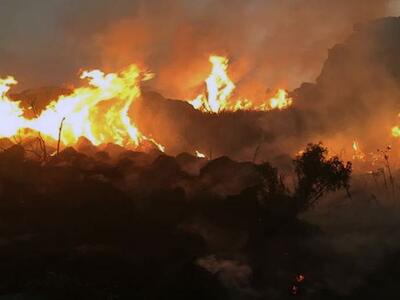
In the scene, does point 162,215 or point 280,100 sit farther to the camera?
point 280,100

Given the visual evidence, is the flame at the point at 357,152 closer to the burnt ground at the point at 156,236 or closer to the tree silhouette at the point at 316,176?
the tree silhouette at the point at 316,176

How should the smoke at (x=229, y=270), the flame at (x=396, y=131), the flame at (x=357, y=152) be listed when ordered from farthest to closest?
1. the flame at (x=396, y=131)
2. the flame at (x=357, y=152)
3. the smoke at (x=229, y=270)

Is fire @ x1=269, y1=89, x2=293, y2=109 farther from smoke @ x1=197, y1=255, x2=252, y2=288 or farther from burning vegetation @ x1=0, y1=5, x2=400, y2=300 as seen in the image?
smoke @ x1=197, y1=255, x2=252, y2=288

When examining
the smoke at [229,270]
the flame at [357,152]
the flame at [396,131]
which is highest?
the flame at [396,131]

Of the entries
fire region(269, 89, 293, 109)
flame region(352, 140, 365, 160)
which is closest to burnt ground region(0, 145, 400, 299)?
flame region(352, 140, 365, 160)

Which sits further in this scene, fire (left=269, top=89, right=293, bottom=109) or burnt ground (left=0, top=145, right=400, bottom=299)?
fire (left=269, top=89, right=293, bottom=109)

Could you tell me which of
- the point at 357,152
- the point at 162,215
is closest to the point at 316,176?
the point at 162,215

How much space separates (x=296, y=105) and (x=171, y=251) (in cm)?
6391

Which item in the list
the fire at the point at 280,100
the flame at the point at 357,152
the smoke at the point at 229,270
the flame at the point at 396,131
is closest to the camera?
the smoke at the point at 229,270

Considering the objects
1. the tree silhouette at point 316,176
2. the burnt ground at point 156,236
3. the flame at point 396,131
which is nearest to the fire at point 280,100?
the flame at point 396,131

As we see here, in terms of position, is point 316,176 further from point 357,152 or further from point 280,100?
point 280,100

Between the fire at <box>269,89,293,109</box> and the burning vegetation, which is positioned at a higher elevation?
the fire at <box>269,89,293,109</box>

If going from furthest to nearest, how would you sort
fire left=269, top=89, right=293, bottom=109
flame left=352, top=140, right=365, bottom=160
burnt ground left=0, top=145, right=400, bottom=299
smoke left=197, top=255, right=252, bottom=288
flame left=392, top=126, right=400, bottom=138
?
fire left=269, top=89, right=293, bottom=109
flame left=392, top=126, right=400, bottom=138
flame left=352, top=140, right=365, bottom=160
smoke left=197, top=255, right=252, bottom=288
burnt ground left=0, top=145, right=400, bottom=299

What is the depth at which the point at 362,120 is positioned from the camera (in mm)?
107500
